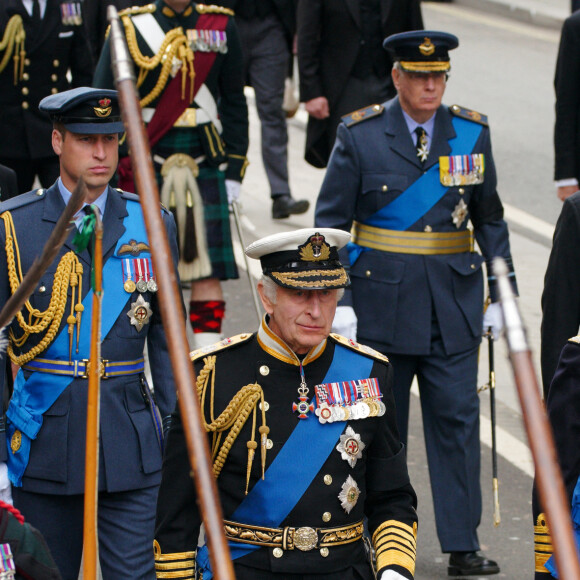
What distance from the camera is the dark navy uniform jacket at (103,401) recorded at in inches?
178

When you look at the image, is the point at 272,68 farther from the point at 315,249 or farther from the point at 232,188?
the point at 315,249

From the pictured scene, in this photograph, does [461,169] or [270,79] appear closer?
[461,169]

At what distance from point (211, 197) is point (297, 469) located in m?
3.64

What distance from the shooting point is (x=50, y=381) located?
4.54 m

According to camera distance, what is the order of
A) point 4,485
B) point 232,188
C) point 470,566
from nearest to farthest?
1. point 4,485
2. point 470,566
3. point 232,188

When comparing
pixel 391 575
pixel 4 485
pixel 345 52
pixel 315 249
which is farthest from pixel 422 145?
pixel 345 52

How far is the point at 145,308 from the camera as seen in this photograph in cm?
462

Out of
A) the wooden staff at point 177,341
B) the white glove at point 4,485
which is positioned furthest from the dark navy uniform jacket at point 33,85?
the wooden staff at point 177,341

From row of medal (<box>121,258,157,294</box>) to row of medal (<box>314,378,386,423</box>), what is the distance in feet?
2.91

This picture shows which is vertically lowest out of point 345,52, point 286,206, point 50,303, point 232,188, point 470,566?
point 286,206

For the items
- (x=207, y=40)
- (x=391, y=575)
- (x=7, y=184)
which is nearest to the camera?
(x=391, y=575)

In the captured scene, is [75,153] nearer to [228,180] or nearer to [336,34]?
[228,180]

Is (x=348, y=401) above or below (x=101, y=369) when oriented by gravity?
above

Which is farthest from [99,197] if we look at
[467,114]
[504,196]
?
[504,196]
